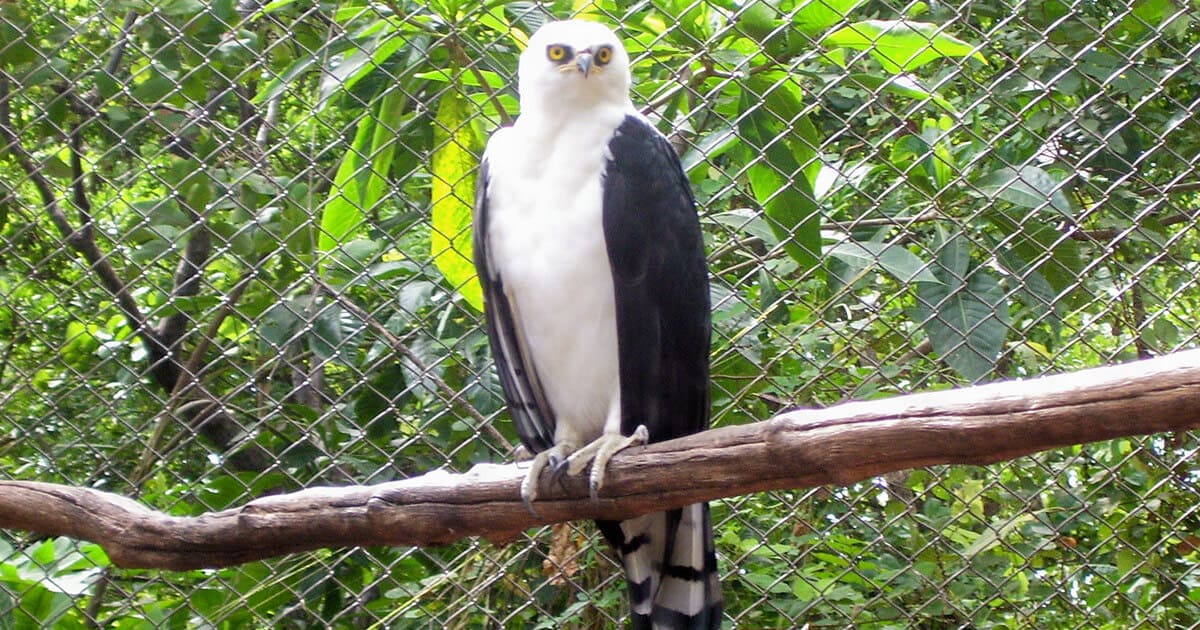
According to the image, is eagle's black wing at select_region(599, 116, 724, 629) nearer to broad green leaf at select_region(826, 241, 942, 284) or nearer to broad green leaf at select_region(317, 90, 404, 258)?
broad green leaf at select_region(826, 241, 942, 284)

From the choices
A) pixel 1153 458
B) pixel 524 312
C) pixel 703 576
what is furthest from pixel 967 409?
pixel 1153 458

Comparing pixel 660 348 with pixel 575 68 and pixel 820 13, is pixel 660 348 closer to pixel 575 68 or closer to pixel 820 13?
pixel 575 68

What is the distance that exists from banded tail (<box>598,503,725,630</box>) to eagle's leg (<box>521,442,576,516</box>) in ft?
0.52

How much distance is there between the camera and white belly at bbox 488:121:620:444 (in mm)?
2125

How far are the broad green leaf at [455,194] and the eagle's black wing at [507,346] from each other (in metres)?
0.13

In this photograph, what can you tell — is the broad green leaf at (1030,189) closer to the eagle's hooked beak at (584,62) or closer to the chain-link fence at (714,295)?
the chain-link fence at (714,295)

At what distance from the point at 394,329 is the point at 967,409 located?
151 cm

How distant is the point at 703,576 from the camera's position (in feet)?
6.81

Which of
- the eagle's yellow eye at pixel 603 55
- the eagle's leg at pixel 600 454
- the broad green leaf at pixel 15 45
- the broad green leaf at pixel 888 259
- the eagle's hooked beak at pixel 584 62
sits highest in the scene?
the broad green leaf at pixel 15 45

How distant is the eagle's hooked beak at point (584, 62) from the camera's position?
2131 millimetres

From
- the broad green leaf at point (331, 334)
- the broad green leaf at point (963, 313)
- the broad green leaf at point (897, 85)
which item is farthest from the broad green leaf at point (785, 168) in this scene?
the broad green leaf at point (331, 334)

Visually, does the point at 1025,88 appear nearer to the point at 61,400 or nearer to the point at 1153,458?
the point at 1153,458

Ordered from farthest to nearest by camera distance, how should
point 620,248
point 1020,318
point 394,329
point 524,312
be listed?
point 1020,318
point 394,329
point 524,312
point 620,248

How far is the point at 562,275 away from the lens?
2.14 metres
